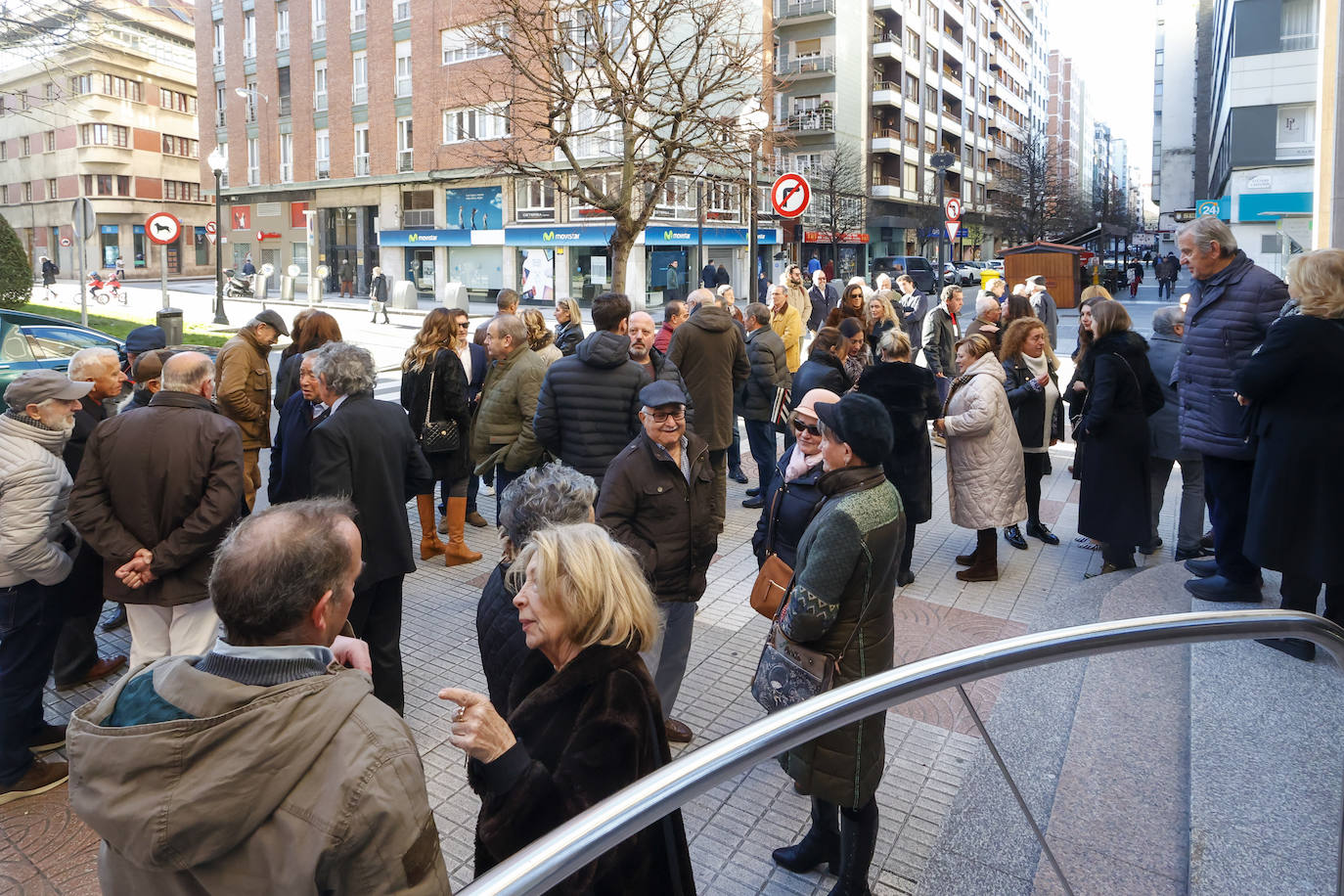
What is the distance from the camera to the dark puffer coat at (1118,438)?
22.2 feet

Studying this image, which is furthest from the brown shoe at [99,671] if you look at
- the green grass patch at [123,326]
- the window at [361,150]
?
the window at [361,150]

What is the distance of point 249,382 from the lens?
6.91 metres

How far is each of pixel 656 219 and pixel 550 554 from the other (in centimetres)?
3651

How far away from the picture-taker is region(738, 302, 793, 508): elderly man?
8984 millimetres

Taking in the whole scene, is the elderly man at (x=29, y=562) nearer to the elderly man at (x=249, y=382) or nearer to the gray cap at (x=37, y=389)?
the gray cap at (x=37, y=389)

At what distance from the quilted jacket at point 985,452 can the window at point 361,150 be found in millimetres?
42898

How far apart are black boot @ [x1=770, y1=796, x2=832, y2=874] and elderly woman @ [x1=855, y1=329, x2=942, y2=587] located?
3.16m

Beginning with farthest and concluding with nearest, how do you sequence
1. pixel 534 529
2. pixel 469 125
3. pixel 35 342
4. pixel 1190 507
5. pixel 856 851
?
1. pixel 469 125
2. pixel 35 342
3. pixel 1190 507
4. pixel 856 851
5. pixel 534 529

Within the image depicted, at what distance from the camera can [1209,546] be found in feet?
24.3

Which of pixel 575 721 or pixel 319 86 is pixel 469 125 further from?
pixel 575 721

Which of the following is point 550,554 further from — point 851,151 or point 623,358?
point 851,151

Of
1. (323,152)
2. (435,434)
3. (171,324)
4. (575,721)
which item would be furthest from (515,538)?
(323,152)

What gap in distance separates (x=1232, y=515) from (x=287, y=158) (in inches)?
1979

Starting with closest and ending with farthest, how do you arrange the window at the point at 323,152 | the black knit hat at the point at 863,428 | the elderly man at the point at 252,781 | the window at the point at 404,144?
1. the elderly man at the point at 252,781
2. the black knit hat at the point at 863,428
3. the window at the point at 404,144
4. the window at the point at 323,152
